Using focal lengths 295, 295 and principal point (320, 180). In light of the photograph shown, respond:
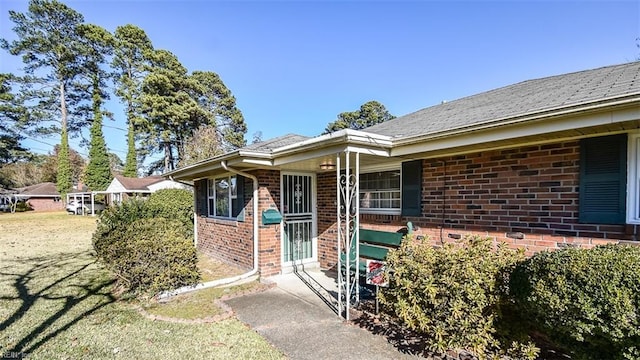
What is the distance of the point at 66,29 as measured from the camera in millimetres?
28312

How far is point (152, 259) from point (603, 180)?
6.70 metres

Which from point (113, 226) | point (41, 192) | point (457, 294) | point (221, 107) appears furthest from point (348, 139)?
point (41, 192)

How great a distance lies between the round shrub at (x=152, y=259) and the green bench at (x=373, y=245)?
304 cm

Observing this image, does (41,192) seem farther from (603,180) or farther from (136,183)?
(603,180)

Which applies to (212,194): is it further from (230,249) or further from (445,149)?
(445,149)

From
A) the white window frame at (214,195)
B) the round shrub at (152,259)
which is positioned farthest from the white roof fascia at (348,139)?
the white window frame at (214,195)

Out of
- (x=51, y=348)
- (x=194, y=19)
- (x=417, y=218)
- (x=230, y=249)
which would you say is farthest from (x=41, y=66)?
(x=417, y=218)

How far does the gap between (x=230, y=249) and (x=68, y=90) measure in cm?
3399

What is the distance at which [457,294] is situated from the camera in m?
3.25

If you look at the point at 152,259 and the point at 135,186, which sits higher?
the point at 135,186

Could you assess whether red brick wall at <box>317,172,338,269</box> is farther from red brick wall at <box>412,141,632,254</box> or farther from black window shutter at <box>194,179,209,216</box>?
black window shutter at <box>194,179,209,216</box>

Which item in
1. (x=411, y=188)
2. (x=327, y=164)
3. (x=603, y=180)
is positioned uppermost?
(x=327, y=164)

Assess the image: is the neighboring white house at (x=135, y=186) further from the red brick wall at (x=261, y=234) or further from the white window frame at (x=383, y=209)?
the white window frame at (x=383, y=209)

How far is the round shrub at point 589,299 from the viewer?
7.41ft
